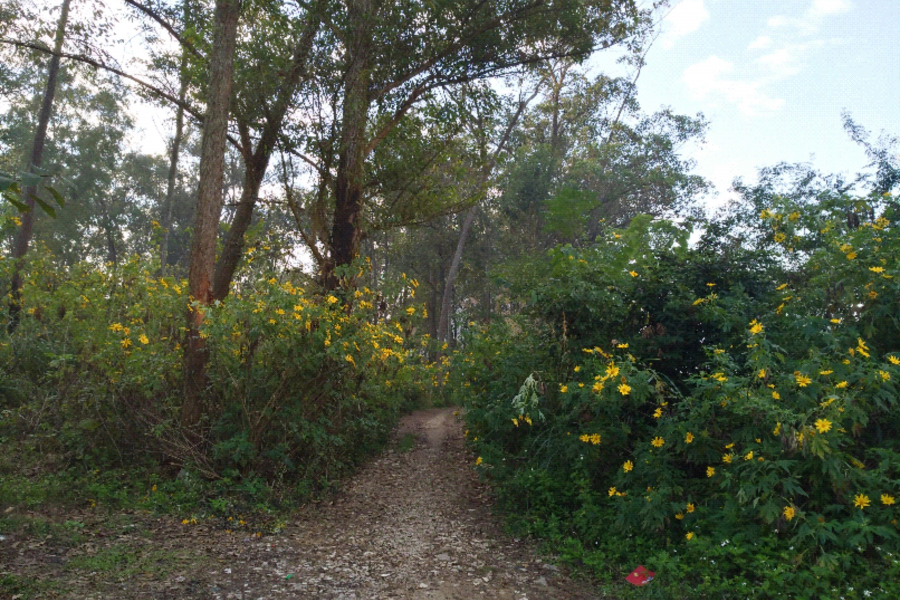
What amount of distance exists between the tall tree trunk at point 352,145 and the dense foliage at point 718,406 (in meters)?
3.03

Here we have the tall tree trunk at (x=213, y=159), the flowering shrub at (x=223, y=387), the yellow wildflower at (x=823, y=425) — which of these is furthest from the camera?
the tall tree trunk at (x=213, y=159)

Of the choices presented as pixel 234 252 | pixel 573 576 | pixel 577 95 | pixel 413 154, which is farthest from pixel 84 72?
pixel 577 95

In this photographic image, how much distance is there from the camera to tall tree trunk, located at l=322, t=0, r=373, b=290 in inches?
322

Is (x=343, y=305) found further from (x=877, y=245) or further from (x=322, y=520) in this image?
(x=877, y=245)

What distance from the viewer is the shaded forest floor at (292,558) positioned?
3.78 meters

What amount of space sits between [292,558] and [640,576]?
2.39 meters

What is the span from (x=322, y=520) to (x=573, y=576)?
229 cm

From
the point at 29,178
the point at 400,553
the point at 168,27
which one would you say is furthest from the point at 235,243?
the point at 29,178

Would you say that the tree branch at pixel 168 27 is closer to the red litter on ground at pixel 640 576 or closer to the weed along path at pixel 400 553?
the weed along path at pixel 400 553

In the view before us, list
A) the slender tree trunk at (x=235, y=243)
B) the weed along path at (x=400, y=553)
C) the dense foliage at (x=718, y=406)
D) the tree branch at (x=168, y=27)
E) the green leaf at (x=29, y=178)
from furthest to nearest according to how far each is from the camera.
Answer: the slender tree trunk at (x=235, y=243) → the tree branch at (x=168, y=27) → the weed along path at (x=400, y=553) → the dense foliage at (x=718, y=406) → the green leaf at (x=29, y=178)

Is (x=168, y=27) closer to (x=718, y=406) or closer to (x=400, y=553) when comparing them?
(x=400, y=553)

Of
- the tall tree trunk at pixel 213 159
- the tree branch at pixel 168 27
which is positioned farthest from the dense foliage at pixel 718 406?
the tree branch at pixel 168 27

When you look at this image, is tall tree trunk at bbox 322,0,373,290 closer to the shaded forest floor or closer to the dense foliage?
the dense foliage

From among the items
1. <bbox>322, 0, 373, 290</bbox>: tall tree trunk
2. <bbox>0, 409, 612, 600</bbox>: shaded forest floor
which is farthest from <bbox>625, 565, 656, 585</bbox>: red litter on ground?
<bbox>322, 0, 373, 290</bbox>: tall tree trunk
